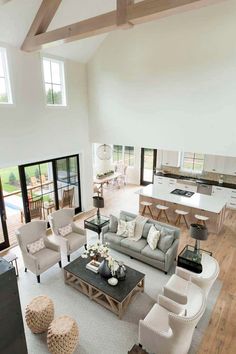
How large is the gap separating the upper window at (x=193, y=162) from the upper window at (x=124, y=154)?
9.49 ft

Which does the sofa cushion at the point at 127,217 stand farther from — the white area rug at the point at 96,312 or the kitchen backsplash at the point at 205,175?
the kitchen backsplash at the point at 205,175

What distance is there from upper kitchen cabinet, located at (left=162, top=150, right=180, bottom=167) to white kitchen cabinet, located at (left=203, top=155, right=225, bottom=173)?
1.14 metres

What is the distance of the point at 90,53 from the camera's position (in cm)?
720

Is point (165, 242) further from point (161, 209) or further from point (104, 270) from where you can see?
point (161, 209)

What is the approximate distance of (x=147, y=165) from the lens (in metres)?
11.6

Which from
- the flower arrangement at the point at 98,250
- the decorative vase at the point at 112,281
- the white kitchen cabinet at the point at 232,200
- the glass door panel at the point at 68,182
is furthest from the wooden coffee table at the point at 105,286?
the white kitchen cabinet at the point at 232,200

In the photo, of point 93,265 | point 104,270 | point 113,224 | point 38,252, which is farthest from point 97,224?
point 104,270

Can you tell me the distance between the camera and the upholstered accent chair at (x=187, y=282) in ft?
12.7

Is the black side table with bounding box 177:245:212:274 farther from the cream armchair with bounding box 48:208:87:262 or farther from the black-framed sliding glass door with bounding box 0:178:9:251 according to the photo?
the black-framed sliding glass door with bounding box 0:178:9:251

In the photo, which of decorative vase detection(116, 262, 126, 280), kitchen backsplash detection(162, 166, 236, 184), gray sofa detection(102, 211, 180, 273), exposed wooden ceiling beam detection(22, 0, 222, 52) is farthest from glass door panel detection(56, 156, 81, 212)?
kitchen backsplash detection(162, 166, 236, 184)

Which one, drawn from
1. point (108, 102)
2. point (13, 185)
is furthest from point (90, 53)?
point (13, 185)

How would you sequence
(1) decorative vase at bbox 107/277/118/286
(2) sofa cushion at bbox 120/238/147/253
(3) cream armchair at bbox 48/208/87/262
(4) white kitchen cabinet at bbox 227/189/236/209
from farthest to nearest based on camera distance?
1. (4) white kitchen cabinet at bbox 227/189/236/209
2. (3) cream armchair at bbox 48/208/87/262
3. (2) sofa cushion at bbox 120/238/147/253
4. (1) decorative vase at bbox 107/277/118/286

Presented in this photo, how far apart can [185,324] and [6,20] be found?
20.8ft

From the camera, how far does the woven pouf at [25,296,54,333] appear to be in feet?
12.3
